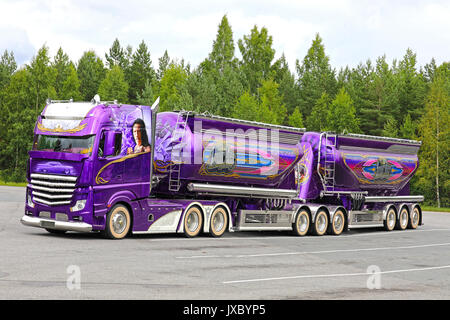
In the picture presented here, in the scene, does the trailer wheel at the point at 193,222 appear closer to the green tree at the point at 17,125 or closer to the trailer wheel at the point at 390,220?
the trailer wheel at the point at 390,220

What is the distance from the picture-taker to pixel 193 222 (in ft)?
66.3

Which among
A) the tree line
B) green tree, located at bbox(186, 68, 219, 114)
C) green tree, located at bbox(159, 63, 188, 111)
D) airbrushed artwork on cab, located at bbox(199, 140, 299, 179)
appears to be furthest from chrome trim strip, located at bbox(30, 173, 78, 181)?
green tree, located at bbox(159, 63, 188, 111)

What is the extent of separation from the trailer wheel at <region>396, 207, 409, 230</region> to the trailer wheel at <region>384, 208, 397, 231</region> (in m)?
0.29

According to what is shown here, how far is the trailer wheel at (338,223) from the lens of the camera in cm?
2571

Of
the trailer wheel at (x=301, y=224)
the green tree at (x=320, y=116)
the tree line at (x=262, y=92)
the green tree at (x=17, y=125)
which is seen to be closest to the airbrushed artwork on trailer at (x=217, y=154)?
the trailer wheel at (x=301, y=224)

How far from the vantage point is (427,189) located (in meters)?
64.4

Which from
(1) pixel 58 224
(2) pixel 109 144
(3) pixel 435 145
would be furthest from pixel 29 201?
(3) pixel 435 145

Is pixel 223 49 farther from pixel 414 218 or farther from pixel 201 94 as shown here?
pixel 414 218

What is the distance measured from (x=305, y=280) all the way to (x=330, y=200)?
15.2 m

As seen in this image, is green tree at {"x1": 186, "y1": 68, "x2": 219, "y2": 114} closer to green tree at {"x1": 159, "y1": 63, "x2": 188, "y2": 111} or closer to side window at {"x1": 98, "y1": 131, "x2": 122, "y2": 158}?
green tree at {"x1": 159, "y1": 63, "x2": 188, "y2": 111}

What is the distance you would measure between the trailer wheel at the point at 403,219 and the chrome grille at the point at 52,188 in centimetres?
1884

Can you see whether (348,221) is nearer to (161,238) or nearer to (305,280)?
(161,238)

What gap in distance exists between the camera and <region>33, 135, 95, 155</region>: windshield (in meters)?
17.0
